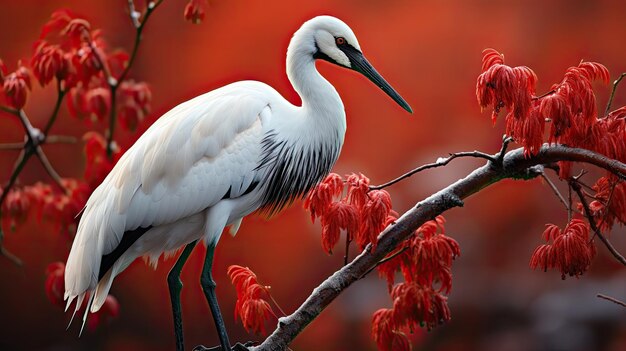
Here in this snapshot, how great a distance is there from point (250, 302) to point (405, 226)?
0.41 m

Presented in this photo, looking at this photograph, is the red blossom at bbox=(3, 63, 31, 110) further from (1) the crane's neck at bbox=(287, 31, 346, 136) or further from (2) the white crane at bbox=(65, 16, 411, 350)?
(1) the crane's neck at bbox=(287, 31, 346, 136)

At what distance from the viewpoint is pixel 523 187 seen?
4301 millimetres

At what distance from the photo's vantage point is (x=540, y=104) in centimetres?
166

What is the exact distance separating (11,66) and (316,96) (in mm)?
2534

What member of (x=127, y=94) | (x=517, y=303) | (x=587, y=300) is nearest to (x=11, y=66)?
(x=127, y=94)

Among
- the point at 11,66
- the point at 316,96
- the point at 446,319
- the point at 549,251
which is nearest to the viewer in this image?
→ the point at 549,251

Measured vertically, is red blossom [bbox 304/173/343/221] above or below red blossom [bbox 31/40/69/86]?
above

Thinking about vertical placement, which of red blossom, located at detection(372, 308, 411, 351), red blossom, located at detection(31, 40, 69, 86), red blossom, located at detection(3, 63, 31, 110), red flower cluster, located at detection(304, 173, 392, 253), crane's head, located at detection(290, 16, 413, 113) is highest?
crane's head, located at detection(290, 16, 413, 113)

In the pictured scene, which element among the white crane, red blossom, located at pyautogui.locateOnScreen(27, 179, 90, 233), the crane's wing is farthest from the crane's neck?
red blossom, located at pyautogui.locateOnScreen(27, 179, 90, 233)

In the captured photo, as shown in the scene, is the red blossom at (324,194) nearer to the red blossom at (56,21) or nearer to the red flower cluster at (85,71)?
the red flower cluster at (85,71)

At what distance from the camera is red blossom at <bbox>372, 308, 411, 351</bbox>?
2.07m

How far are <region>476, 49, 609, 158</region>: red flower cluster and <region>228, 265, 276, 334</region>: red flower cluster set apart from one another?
692 mm

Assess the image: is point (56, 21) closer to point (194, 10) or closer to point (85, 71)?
point (85, 71)

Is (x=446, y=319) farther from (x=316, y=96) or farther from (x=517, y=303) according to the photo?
(x=517, y=303)
